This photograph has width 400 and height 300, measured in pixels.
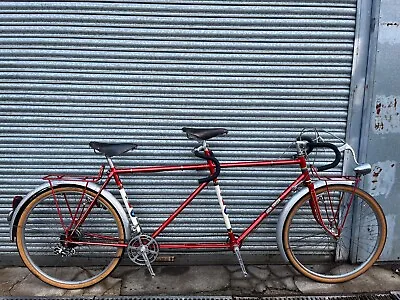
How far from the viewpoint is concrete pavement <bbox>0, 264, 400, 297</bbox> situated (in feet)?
13.3

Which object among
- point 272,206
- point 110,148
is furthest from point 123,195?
point 272,206

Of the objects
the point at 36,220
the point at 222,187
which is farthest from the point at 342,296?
the point at 36,220

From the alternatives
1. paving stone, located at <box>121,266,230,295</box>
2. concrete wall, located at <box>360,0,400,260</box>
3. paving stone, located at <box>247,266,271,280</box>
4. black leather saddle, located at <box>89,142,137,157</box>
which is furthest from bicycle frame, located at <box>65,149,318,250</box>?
concrete wall, located at <box>360,0,400,260</box>

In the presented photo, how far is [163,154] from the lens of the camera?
4.26m

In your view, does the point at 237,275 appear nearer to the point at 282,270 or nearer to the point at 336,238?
the point at 282,270

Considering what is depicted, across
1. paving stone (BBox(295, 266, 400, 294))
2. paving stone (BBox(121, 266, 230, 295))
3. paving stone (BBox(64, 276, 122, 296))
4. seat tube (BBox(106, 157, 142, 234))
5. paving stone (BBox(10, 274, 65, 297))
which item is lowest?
paving stone (BBox(295, 266, 400, 294))

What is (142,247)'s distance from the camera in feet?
12.8

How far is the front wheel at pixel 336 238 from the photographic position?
4.17 metres

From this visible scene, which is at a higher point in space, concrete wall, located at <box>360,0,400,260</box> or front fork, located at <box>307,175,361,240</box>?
concrete wall, located at <box>360,0,400,260</box>

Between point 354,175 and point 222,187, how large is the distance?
147 centimetres

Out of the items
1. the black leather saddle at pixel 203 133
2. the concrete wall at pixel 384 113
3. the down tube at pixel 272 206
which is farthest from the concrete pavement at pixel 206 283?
the black leather saddle at pixel 203 133

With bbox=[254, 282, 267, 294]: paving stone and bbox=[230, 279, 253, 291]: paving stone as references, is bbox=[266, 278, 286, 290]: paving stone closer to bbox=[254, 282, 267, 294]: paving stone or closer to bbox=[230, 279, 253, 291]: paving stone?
bbox=[254, 282, 267, 294]: paving stone

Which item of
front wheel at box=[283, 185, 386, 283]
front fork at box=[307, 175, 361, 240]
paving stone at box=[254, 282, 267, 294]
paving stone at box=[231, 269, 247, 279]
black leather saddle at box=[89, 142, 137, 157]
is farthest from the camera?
paving stone at box=[231, 269, 247, 279]

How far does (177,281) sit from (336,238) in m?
1.78
